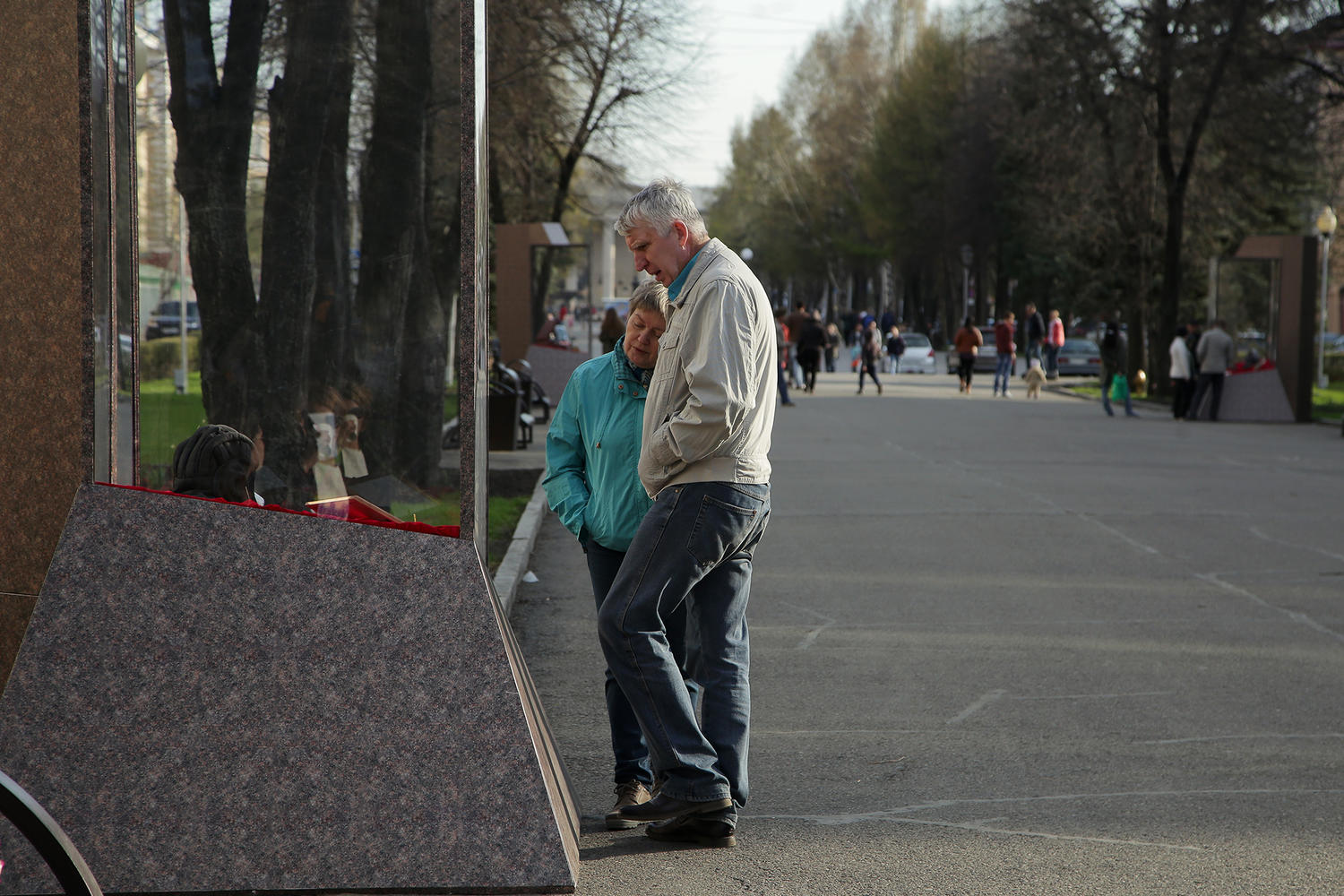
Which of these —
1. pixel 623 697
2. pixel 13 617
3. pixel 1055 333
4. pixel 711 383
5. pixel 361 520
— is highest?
pixel 1055 333

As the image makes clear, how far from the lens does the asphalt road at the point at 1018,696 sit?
14.1 ft

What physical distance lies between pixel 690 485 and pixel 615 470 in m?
0.48

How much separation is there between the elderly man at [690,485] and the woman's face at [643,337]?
18 cm

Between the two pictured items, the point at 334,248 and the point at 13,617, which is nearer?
the point at 13,617

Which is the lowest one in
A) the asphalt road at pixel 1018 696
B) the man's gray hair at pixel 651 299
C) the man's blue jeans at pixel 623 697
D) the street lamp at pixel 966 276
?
the asphalt road at pixel 1018 696

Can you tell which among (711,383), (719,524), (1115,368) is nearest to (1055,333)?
(1115,368)

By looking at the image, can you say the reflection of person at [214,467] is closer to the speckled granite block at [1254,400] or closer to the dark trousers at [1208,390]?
the dark trousers at [1208,390]

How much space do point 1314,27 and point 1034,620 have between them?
19.5 metres

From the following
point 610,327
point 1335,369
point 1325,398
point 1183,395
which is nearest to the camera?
point 610,327

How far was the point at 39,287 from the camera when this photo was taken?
440cm

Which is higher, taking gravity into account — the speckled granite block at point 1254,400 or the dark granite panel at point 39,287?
the dark granite panel at point 39,287

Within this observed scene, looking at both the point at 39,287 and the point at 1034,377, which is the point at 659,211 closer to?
the point at 39,287

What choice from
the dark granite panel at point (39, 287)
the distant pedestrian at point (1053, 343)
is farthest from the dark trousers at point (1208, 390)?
the dark granite panel at point (39, 287)

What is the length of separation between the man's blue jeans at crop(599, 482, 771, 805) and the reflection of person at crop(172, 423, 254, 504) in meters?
1.08
